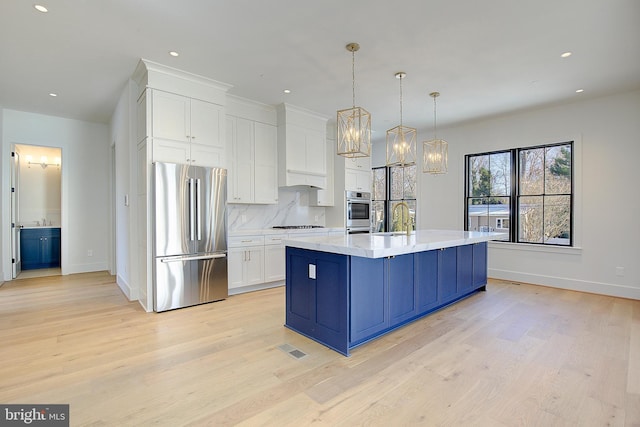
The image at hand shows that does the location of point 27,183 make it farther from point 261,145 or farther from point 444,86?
point 444,86

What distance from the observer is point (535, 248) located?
17.4 ft

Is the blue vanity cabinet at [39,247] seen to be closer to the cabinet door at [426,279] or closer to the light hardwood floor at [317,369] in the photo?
the light hardwood floor at [317,369]

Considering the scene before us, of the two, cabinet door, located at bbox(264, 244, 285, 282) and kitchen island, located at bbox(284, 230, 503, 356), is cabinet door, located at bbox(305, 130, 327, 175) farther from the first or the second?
kitchen island, located at bbox(284, 230, 503, 356)

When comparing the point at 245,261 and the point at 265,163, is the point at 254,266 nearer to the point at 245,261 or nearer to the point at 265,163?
the point at 245,261

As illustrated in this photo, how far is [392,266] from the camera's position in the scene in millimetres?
2990

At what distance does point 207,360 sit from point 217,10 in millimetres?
2939

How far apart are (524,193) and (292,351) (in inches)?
195

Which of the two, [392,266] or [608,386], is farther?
[392,266]

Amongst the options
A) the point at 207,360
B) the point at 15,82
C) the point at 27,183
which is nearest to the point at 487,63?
the point at 207,360

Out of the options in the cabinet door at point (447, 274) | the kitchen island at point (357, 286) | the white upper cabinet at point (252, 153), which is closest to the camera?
the kitchen island at point (357, 286)

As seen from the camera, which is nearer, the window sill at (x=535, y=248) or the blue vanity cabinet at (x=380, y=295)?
the blue vanity cabinet at (x=380, y=295)

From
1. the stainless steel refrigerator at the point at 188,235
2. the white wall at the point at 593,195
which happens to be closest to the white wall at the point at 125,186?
the stainless steel refrigerator at the point at 188,235

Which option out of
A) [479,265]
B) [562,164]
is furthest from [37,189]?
[562,164]

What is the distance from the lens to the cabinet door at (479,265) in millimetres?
4465
